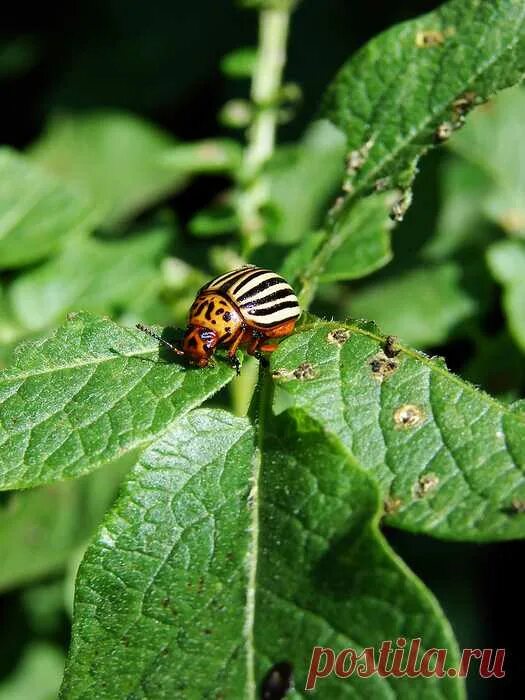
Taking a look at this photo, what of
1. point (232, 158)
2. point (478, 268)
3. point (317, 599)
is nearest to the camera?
point (317, 599)

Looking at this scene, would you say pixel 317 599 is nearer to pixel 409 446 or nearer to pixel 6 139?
pixel 409 446

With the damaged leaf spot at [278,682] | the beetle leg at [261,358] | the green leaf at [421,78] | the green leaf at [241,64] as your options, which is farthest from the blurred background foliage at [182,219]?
the damaged leaf spot at [278,682]

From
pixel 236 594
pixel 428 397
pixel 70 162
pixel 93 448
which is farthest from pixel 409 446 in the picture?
pixel 70 162

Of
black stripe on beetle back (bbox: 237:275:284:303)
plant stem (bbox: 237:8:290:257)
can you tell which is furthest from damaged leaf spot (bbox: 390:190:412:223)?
plant stem (bbox: 237:8:290:257)

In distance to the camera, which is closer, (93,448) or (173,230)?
(93,448)

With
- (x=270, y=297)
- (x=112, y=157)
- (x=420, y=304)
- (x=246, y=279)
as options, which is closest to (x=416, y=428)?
(x=270, y=297)

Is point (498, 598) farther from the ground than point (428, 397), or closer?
closer

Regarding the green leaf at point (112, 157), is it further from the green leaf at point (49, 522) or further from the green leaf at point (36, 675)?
the green leaf at point (36, 675)
